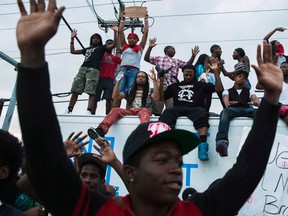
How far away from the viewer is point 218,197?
1.47 m

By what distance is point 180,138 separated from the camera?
4.97ft

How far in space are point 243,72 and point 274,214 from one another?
215cm

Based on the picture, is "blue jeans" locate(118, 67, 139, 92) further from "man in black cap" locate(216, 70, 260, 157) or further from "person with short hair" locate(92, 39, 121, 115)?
"man in black cap" locate(216, 70, 260, 157)

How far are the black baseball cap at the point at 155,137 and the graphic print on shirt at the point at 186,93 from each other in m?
3.88

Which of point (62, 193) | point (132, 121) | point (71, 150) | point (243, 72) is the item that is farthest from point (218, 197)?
point (243, 72)

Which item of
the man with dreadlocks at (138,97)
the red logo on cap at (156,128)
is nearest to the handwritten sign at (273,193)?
the man with dreadlocks at (138,97)

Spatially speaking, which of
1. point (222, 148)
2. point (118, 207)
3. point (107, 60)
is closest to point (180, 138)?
point (118, 207)

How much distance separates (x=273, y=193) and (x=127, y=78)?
131 inches

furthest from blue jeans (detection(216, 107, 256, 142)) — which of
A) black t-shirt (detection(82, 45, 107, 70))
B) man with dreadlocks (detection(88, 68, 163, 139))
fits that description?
black t-shirt (detection(82, 45, 107, 70))

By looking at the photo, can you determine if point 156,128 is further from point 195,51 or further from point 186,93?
point 195,51

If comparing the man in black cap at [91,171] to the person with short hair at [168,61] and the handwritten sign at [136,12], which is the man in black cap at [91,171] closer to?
the person with short hair at [168,61]

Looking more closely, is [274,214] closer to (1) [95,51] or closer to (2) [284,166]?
(2) [284,166]

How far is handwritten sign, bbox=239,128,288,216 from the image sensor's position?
4.17m

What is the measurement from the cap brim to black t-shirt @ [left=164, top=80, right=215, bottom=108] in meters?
3.81
